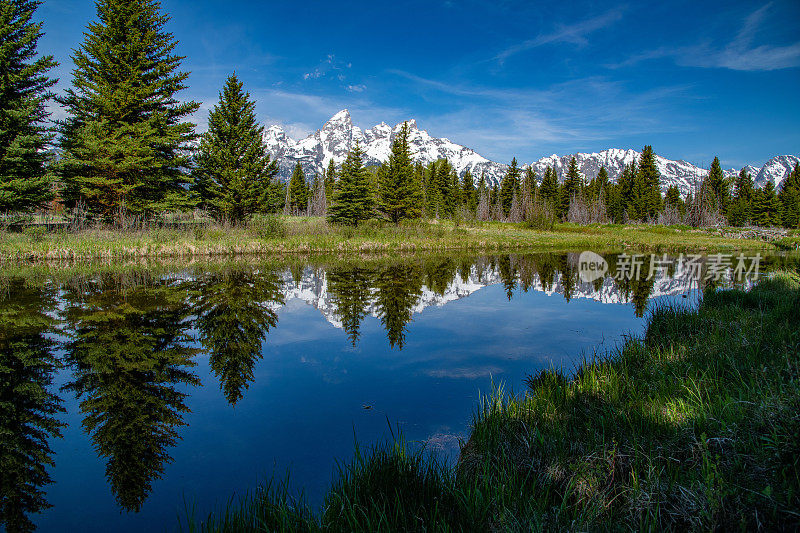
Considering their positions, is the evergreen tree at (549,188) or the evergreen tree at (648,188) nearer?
the evergreen tree at (648,188)

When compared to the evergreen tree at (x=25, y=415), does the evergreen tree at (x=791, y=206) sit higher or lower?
higher

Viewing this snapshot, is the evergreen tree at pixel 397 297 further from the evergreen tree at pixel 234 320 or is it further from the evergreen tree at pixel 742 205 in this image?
the evergreen tree at pixel 742 205

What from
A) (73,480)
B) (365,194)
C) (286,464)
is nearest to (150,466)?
(73,480)

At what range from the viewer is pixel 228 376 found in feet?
17.8

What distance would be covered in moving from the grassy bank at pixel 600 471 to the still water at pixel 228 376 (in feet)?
1.90

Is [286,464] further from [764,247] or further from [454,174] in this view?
[454,174]

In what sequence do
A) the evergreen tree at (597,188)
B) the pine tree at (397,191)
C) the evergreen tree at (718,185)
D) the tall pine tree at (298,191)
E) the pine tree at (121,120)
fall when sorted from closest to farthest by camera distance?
the pine tree at (121,120) → the pine tree at (397,191) → the evergreen tree at (718,185) → the tall pine tree at (298,191) → the evergreen tree at (597,188)

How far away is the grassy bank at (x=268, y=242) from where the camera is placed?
1728cm

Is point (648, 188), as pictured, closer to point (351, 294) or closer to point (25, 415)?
point (351, 294)

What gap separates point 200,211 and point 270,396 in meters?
26.9

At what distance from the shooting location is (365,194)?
3272cm

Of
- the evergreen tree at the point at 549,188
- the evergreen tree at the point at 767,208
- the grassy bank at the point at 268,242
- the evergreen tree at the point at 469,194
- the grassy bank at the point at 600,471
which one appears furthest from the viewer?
the evergreen tree at the point at 469,194

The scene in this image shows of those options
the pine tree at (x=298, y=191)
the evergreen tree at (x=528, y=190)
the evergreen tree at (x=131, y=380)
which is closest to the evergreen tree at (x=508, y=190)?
the evergreen tree at (x=528, y=190)

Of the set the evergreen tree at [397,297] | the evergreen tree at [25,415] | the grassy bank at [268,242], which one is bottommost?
the evergreen tree at [25,415]
